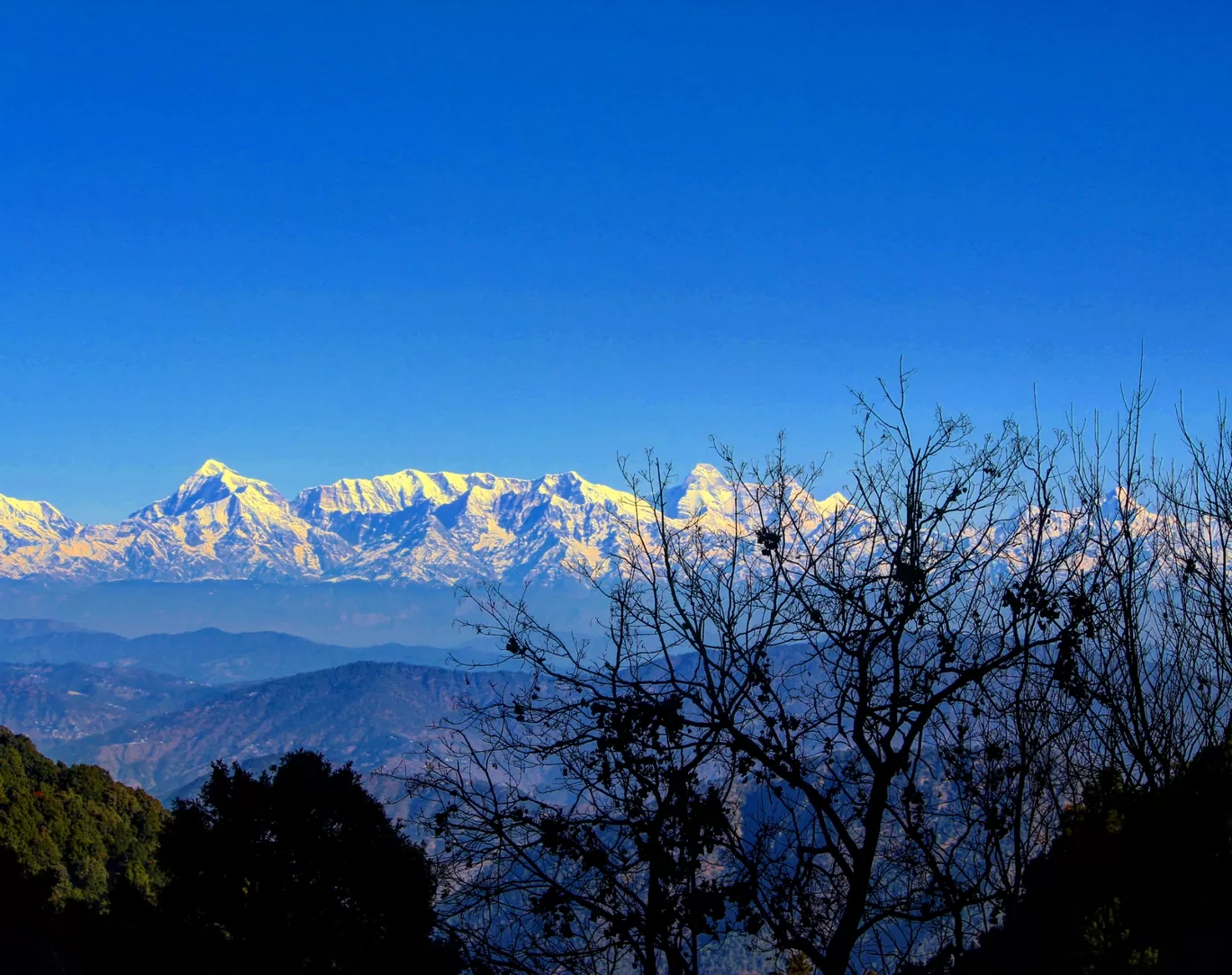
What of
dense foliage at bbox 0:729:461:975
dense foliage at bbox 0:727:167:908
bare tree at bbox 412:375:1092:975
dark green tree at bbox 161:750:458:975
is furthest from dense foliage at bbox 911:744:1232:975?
dense foliage at bbox 0:727:167:908

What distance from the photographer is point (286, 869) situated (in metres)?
19.4

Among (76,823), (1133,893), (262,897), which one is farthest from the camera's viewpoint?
(76,823)

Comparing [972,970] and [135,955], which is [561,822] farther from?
[135,955]

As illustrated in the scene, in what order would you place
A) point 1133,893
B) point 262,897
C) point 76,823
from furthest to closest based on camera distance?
point 76,823
point 262,897
point 1133,893

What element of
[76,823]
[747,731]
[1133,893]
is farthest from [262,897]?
[76,823]

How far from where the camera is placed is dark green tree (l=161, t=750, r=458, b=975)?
704 inches

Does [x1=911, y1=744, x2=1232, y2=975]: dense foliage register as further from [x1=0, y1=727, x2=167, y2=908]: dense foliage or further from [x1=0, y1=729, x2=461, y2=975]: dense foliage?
[x1=0, y1=727, x2=167, y2=908]: dense foliage

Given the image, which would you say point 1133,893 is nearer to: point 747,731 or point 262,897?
point 747,731

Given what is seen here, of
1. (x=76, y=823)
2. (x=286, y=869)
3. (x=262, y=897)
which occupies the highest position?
(x=76, y=823)

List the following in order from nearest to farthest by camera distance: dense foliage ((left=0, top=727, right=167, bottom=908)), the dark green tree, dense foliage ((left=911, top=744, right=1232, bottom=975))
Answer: dense foliage ((left=911, top=744, right=1232, bottom=975)) → the dark green tree → dense foliage ((left=0, top=727, right=167, bottom=908))

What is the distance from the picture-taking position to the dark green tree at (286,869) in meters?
17.9

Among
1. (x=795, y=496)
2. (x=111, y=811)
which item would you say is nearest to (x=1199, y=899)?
(x=795, y=496)

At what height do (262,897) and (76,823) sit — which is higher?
(76,823)

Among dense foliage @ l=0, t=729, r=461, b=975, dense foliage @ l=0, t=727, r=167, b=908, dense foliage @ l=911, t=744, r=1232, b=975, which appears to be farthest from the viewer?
dense foliage @ l=0, t=727, r=167, b=908
